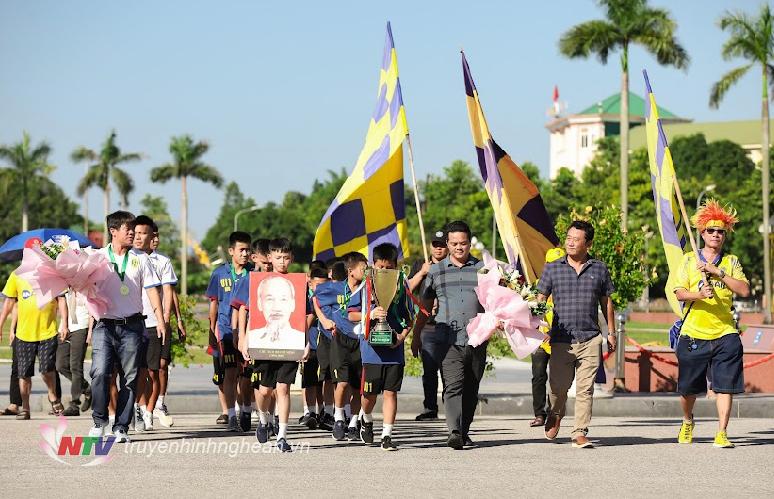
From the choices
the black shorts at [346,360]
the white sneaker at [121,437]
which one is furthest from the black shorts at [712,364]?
the white sneaker at [121,437]

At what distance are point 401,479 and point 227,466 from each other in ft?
4.31

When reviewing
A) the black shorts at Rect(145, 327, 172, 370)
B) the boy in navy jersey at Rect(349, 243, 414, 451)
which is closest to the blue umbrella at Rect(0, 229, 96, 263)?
the black shorts at Rect(145, 327, 172, 370)

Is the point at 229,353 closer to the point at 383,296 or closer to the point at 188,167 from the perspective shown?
the point at 383,296

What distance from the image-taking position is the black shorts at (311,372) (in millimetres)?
13234

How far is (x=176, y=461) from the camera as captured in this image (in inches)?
Result: 396

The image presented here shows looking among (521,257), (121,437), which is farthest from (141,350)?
(521,257)

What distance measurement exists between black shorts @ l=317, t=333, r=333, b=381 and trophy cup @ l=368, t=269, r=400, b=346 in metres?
1.77

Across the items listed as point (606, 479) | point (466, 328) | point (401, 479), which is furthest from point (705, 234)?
point (401, 479)

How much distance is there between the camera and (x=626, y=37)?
160ft

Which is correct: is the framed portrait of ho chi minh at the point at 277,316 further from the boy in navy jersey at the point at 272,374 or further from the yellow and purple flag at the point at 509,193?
the yellow and purple flag at the point at 509,193

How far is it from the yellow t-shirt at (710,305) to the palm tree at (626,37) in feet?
120

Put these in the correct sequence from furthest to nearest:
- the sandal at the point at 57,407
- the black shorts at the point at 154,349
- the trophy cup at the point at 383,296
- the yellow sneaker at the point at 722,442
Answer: the sandal at the point at 57,407 → the black shorts at the point at 154,349 → the yellow sneaker at the point at 722,442 → the trophy cup at the point at 383,296

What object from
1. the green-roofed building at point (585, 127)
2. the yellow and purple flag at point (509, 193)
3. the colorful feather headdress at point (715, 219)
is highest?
the green-roofed building at point (585, 127)

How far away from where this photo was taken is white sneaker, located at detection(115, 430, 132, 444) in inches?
442
